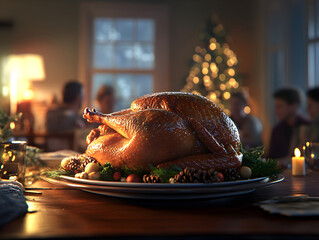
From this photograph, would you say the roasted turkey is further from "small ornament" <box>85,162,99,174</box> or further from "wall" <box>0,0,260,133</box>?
"wall" <box>0,0,260,133</box>

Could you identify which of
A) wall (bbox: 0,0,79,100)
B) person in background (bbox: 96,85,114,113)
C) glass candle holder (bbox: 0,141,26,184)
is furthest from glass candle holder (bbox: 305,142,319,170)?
wall (bbox: 0,0,79,100)

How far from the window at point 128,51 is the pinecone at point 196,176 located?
544 centimetres

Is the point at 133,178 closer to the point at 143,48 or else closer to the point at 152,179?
the point at 152,179

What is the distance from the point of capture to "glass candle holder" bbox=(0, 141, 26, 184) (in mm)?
857

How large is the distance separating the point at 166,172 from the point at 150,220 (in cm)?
15

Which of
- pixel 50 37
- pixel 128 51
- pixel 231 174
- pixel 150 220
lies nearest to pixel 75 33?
pixel 50 37

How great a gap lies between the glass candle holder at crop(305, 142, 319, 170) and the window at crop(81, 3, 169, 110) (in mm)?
4952

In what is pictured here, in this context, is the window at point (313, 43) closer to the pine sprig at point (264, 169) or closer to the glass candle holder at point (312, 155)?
the glass candle holder at point (312, 155)

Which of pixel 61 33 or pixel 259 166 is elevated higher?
pixel 61 33

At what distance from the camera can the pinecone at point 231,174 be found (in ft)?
2.33

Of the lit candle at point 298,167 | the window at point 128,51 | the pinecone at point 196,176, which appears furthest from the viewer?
the window at point 128,51

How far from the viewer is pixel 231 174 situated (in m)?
0.71

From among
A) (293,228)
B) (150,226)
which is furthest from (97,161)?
(293,228)

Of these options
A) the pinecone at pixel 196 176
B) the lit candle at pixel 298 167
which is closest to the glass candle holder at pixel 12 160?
the pinecone at pixel 196 176
